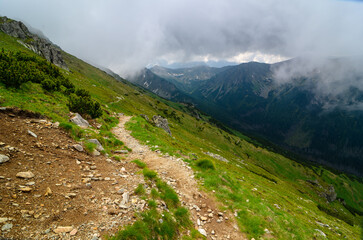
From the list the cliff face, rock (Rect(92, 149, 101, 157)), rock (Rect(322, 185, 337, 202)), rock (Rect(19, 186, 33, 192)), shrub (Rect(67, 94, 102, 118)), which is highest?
the cliff face

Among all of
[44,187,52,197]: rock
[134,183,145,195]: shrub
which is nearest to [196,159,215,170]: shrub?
[134,183,145,195]: shrub

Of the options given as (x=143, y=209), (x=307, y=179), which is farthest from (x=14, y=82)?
(x=307, y=179)

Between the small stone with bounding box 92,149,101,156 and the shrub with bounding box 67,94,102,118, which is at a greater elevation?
the shrub with bounding box 67,94,102,118

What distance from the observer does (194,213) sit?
9508 millimetres

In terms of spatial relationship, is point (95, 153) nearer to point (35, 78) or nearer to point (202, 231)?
point (202, 231)

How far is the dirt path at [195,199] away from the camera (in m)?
9.05

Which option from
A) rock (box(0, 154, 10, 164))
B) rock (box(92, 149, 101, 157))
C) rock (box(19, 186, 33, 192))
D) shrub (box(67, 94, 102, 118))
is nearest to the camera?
rock (box(19, 186, 33, 192))

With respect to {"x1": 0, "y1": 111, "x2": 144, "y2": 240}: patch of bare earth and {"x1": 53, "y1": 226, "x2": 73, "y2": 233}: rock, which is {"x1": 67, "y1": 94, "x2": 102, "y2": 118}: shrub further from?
{"x1": 53, "y1": 226, "x2": 73, "y2": 233}: rock

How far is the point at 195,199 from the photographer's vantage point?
10695mm

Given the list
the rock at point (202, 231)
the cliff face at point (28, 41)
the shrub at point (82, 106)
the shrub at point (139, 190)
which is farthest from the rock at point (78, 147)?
the cliff face at point (28, 41)

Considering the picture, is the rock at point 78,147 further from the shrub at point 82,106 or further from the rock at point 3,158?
the shrub at point 82,106

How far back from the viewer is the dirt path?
29.7 ft

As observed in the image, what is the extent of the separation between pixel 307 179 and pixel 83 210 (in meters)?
262

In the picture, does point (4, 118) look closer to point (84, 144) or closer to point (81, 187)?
point (84, 144)
